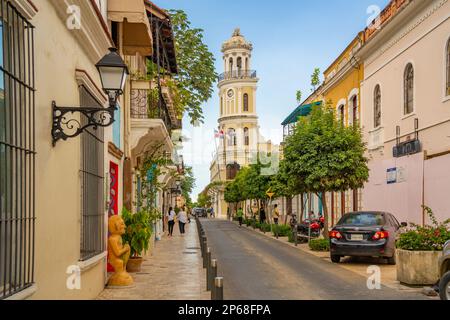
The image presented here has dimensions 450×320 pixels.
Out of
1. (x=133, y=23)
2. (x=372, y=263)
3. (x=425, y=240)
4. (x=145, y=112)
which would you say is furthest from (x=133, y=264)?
(x=372, y=263)

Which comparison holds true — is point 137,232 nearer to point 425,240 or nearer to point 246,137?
point 425,240

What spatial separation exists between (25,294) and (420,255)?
841cm

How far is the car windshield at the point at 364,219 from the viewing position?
1619 cm

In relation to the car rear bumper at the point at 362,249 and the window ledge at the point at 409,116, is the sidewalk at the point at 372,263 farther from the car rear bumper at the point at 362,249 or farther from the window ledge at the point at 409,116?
the window ledge at the point at 409,116

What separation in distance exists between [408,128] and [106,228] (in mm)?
14780

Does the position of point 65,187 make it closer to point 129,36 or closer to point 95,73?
point 95,73

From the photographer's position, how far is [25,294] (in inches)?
231

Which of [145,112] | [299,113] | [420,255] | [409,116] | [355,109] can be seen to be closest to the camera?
[420,255]

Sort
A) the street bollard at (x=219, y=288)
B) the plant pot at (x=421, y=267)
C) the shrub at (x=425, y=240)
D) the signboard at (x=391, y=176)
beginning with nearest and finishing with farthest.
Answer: the street bollard at (x=219, y=288), the plant pot at (x=421, y=267), the shrub at (x=425, y=240), the signboard at (x=391, y=176)

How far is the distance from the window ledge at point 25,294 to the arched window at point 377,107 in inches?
896

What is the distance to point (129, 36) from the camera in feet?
47.7

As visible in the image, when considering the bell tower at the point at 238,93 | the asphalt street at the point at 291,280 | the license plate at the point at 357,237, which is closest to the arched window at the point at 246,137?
the bell tower at the point at 238,93

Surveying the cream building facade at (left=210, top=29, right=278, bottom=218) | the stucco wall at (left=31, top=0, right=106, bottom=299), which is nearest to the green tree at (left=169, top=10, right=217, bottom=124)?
the stucco wall at (left=31, top=0, right=106, bottom=299)
